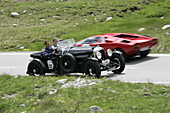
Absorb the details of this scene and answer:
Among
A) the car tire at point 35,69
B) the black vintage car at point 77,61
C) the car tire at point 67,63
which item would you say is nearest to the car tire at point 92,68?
the black vintage car at point 77,61

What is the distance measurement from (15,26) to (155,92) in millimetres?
27803

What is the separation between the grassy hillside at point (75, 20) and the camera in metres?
27.9

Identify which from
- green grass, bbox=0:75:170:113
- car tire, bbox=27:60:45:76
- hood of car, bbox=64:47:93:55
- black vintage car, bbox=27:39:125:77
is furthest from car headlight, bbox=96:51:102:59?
car tire, bbox=27:60:45:76

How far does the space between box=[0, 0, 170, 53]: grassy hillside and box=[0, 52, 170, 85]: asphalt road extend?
3.30 metres

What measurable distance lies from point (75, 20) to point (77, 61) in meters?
21.7

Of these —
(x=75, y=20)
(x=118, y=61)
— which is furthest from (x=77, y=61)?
(x=75, y=20)

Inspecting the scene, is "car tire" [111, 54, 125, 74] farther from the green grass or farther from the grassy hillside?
the grassy hillside

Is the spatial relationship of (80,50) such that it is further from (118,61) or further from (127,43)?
(127,43)

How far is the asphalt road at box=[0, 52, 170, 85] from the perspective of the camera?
13.5m

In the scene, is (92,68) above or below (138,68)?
above

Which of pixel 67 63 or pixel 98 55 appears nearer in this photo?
pixel 98 55

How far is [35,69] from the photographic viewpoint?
14.4 meters

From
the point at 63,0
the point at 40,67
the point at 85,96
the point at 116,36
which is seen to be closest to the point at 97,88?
the point at 85,96

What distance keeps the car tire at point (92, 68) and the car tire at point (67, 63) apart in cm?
58
